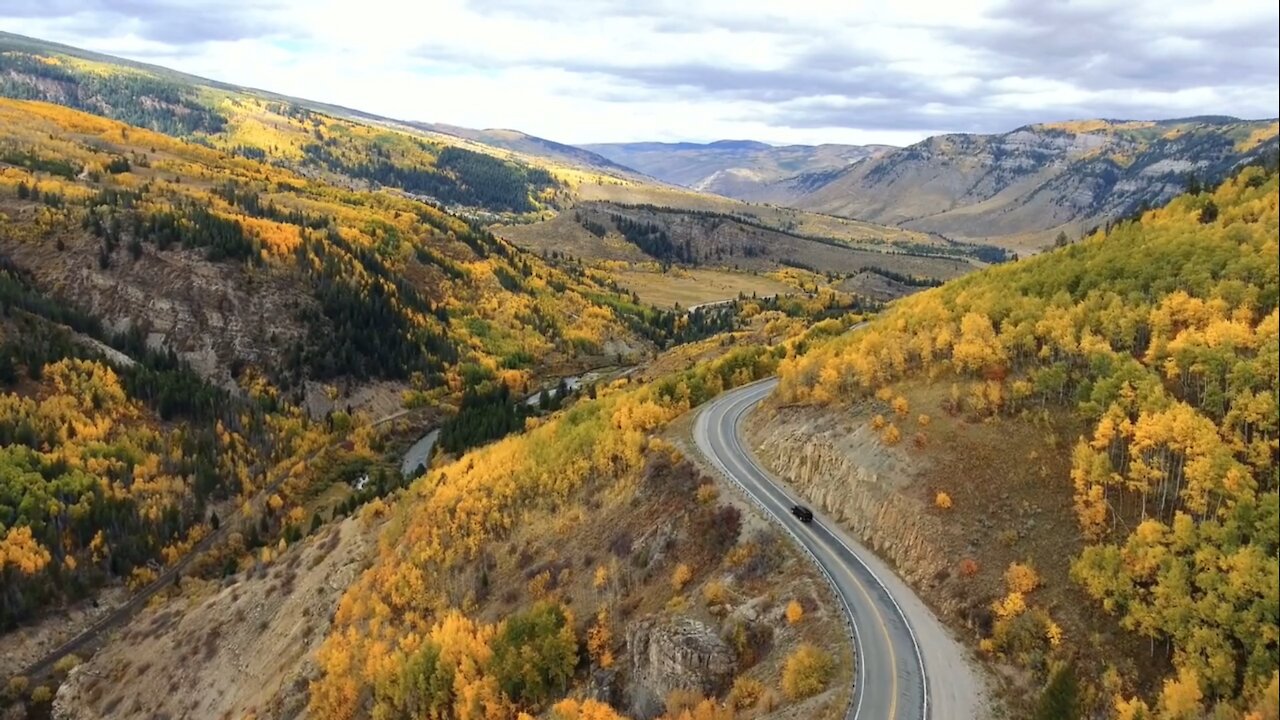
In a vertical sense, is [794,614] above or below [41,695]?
above

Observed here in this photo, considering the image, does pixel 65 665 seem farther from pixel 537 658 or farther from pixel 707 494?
pixel 707 494

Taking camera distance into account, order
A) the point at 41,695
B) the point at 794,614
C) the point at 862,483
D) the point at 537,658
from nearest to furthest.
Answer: the point at 794,614
the point at 537,658
the point at 862,483
the point at 41,695

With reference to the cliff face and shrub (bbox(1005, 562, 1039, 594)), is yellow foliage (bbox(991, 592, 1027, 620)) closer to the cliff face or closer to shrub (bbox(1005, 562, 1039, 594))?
shrub (bbox(1005, 562, 1039, 594))

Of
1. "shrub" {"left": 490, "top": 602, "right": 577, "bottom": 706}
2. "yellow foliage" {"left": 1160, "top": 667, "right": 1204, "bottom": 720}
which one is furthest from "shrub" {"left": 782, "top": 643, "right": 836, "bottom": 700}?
"shrub" {"left": 490, "top": 602, "right": 577, "bottom": 706}

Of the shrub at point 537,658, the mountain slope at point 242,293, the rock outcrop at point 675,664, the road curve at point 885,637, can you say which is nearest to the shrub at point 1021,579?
the road curve at point 885,637

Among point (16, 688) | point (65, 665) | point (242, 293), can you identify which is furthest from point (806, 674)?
point (242, 293)

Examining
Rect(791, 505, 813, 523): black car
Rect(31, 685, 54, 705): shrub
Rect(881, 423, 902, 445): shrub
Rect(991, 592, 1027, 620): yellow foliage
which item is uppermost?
Rect(881, 423, 902, 445): shrub

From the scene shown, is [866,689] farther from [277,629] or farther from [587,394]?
[587,394]
